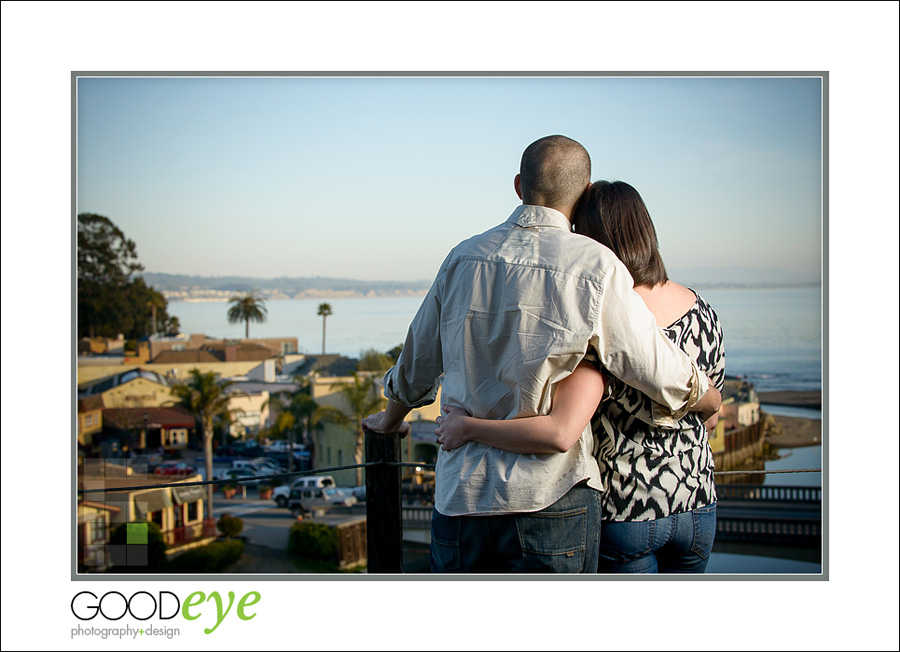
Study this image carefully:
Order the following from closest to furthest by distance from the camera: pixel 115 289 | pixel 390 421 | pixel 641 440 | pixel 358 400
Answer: pixel 641 440 → pixel 390 421 → pixel 115 289 → pixel 358 400

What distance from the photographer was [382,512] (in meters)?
1.77

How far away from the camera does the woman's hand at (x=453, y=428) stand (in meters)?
1.14

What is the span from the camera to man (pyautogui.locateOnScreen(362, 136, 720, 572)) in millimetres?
1070

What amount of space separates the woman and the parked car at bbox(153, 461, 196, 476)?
77.3ft

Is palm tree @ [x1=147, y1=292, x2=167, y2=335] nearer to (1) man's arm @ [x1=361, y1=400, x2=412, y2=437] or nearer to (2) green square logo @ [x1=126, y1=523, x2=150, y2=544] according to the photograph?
(2) green square logo @ [x1=126, y1=523, x2=150, y2=544]

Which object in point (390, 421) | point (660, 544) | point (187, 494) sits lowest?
point (187, 494)

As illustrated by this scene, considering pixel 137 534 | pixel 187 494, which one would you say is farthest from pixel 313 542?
pixel 137 534

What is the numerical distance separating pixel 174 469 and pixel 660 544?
2540 cm

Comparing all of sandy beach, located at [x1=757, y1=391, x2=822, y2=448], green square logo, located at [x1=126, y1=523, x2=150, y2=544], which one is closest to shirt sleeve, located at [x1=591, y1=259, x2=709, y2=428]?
green square logo, located at [x1=126, y1=523, x2=150, y2=544]

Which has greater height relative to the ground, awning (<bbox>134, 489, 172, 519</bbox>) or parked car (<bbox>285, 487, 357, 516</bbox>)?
awning (<bbox>134, 489, 172, 519</bbox>)

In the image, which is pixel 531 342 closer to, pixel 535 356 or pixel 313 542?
pixel 535 356

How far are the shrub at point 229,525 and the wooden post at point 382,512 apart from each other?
72.5ft

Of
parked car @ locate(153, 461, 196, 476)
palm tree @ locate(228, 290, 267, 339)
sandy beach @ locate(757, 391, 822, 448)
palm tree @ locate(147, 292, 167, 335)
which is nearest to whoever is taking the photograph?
sandy beach @ locate(757, 391, 822, 448)

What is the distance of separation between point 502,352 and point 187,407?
28.2m
